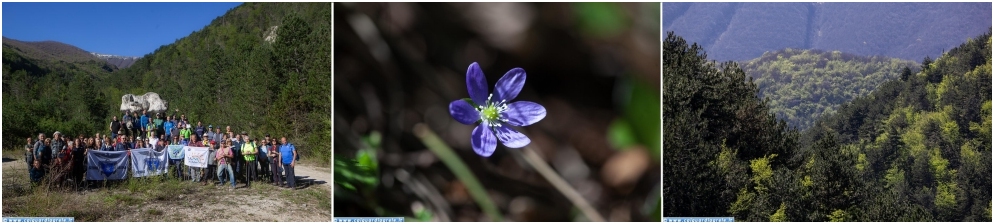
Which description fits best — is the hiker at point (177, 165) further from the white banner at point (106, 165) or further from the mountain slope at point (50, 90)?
the mountain slope at point (50, 90)

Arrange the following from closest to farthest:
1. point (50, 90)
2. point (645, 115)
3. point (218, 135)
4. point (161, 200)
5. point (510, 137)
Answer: point (510, 137) < point (645, 115) < point (161, 200) < point (218, 135) < point (50, 90)

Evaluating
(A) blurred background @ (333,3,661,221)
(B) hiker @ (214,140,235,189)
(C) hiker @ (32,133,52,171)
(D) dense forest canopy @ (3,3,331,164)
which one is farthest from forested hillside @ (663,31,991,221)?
(C) hiker @ (32,133,52,171)

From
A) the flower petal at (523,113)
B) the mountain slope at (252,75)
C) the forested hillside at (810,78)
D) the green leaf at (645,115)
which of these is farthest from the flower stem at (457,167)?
the forested hillside at (810,78)

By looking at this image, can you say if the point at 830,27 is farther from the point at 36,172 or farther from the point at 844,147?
the point at 36,172

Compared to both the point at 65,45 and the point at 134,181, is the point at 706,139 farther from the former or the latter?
the point at 65,45

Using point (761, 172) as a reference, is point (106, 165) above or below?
above

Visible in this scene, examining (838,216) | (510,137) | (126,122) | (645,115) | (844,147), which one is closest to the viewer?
(510,137)

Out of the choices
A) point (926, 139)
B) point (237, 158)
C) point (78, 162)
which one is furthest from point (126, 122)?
point (926, 139)
